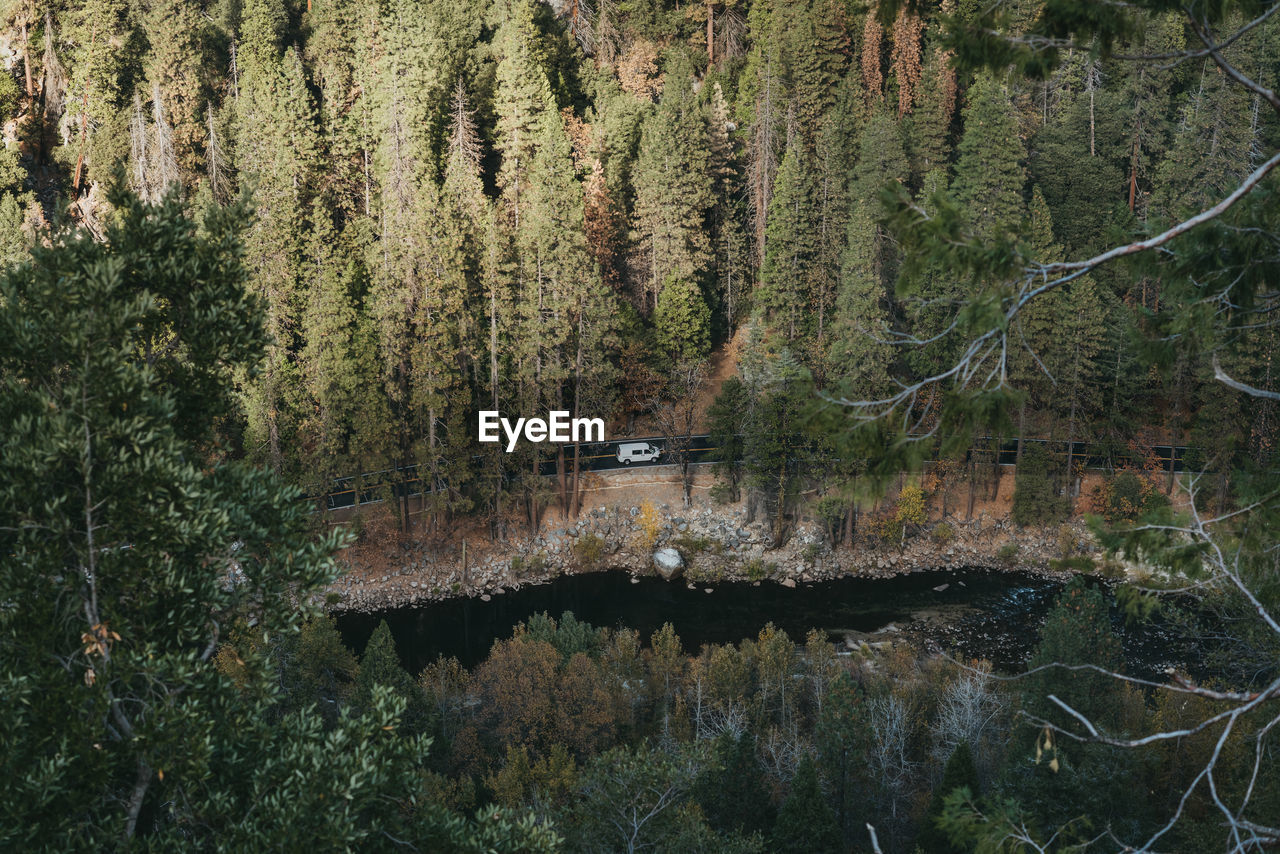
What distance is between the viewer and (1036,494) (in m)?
37.9

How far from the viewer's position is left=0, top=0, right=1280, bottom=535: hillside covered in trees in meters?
35.6

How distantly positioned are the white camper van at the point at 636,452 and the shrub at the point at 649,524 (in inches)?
73.7

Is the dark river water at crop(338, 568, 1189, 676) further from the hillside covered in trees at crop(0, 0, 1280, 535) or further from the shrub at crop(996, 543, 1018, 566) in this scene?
the hillside covered in trees at crop(0, 0, 1280, 535)

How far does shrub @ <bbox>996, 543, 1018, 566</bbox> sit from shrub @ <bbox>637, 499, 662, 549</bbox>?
12479mm

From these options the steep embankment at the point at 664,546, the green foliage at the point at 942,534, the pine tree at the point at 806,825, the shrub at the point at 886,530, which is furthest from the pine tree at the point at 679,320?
the pine tree at the point at 806,825

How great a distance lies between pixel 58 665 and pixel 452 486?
1080 inches

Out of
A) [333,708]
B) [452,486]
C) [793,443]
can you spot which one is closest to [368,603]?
[452,486]

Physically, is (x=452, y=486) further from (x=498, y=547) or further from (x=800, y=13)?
(x=800, y=13)

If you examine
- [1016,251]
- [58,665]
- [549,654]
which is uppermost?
[1016,251]

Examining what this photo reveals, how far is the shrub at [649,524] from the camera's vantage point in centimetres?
3800

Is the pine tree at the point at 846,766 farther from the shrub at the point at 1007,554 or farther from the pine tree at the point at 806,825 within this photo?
the shrub at the point at 1007,554

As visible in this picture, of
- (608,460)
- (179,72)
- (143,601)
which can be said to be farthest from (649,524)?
(143,601)

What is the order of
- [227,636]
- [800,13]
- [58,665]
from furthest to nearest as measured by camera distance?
[800,13], [227,636], [58,665]

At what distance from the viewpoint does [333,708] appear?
894 inches
